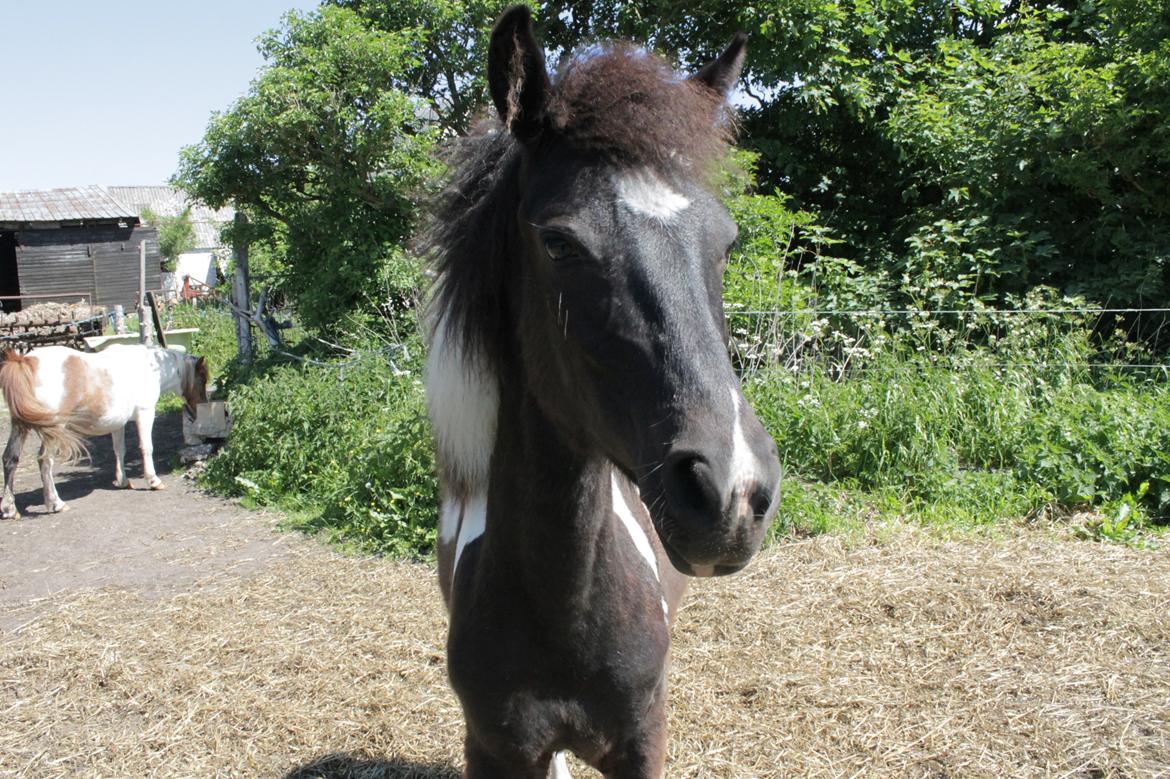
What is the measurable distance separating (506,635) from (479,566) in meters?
0.18

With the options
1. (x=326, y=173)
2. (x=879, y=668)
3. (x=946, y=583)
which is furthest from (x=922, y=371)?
(x=326, y=173)

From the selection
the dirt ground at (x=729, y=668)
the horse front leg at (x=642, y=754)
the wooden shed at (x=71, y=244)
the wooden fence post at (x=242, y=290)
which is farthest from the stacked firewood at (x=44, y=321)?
the horse front leg at (x=642, y=754)

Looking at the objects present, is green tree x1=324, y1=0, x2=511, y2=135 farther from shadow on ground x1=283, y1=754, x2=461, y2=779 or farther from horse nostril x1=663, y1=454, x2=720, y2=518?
horse nostril x1=663, y1=454, x2=720, y2=518

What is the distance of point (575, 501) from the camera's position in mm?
1638

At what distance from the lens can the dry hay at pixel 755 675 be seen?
9.68 ft

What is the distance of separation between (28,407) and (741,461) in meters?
7.73

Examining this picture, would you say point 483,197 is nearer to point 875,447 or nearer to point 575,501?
point 575,501

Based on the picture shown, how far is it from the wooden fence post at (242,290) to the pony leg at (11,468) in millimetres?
2356

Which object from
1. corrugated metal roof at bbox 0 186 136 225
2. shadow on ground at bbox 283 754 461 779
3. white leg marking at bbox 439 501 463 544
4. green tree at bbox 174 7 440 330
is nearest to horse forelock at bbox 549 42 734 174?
white leg marking at bbox 439 501 463 544

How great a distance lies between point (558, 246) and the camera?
1364 mm

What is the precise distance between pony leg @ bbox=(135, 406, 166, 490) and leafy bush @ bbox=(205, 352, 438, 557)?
1.78 feet

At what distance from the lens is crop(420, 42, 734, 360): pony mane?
137cm

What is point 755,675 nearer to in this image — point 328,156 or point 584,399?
point 584,399

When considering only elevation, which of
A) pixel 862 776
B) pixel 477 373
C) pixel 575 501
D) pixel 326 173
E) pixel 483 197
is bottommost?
pixel 862 776
